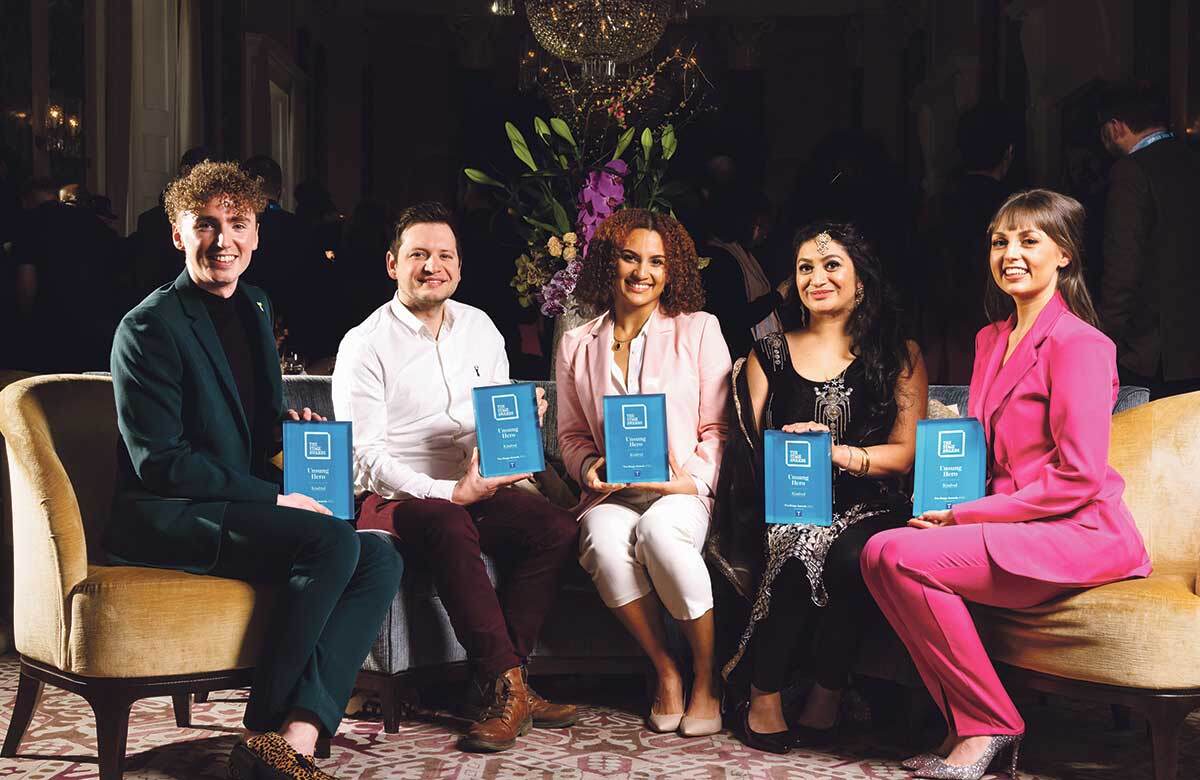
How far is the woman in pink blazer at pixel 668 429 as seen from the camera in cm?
311

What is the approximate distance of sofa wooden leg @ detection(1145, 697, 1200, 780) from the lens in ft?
8.34

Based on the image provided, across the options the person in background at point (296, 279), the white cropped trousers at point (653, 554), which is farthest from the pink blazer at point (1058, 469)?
the person in background at point (296, 279)

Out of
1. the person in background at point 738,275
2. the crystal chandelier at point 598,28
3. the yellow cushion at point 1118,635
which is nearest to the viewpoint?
the yellow cushion at point 1118,635

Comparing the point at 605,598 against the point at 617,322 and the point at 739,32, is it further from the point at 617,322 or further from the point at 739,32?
the point at 739,32

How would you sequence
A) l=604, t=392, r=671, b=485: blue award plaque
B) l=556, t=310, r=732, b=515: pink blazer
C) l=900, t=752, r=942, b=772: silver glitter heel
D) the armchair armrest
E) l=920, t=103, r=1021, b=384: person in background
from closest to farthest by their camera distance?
the armchair armrest, l=900, t=752, r=942, b=772: silver glitter heel, l=604, t=392, r=671, b=485: blue award plaque, l=556, t=310, r=732, b=515: pink blazer, l=920, t=103, r=1021, b=384: person in background

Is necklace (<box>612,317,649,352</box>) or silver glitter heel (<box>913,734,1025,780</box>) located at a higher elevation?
necklace (<box>612,317,649,352</box>)

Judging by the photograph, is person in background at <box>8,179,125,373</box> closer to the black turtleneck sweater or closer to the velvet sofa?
the velvet sofa

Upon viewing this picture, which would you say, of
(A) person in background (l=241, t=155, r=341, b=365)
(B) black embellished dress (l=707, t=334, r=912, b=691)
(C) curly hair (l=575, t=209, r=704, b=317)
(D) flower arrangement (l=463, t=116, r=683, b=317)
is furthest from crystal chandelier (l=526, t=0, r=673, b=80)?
(B) black embellished dress (l=707, t=334, r=912, b=691)

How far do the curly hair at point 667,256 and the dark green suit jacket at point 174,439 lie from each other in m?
1.09

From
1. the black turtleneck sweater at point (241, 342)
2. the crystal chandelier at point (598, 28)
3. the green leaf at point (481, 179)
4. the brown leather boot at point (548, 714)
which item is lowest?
the brown leather boot at point (548, 714)

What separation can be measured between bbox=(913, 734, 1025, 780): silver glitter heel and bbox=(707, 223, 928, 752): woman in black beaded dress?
0.34 metres

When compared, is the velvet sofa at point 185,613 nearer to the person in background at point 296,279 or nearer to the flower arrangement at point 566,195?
the flower arrangement at point 566,195

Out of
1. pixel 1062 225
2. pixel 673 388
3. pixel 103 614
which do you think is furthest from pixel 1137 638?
pixel 103 614

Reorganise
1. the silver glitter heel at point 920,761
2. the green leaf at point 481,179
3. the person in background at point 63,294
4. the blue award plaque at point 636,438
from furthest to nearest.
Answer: the person in background at point 63,294 → the green leaf at point 481,179 → the blue award plaque at point 636,438 → the silver glitter heel at point 920,761
